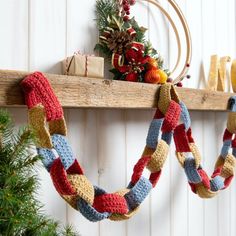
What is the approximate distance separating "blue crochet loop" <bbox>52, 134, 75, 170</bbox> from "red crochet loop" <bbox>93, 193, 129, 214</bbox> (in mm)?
90

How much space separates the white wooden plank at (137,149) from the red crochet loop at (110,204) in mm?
256

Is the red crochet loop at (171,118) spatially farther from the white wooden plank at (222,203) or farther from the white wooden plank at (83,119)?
the white wooden plank at (222,203)

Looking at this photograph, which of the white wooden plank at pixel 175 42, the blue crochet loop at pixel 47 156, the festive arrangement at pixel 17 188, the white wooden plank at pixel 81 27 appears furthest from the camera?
the white wooden plank at pixel 175 42

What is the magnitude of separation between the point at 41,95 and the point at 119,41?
0.28m

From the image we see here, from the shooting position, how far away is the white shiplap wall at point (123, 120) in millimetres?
681

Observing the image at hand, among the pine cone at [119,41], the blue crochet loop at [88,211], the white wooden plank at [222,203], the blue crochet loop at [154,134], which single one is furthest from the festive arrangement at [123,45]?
the white wooden plank at [222,203]

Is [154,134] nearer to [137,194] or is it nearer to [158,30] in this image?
[137,194]

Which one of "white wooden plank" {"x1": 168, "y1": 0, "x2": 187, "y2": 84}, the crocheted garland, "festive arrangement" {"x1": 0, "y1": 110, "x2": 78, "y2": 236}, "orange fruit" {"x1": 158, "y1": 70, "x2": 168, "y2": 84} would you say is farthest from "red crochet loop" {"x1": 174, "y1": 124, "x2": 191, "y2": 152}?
"festive arrangement" {"x1": 0, "y1": 110, "x2": 78, "y2": 236}

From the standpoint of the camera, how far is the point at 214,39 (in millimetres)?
1184

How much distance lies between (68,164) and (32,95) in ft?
0.40

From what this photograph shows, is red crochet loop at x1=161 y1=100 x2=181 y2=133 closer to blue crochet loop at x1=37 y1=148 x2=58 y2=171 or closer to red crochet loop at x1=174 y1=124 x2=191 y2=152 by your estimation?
red crochet loop at x1=174 y1=124 x2=191 y2=152

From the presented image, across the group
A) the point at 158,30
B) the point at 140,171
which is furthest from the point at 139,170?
the point at 158,30

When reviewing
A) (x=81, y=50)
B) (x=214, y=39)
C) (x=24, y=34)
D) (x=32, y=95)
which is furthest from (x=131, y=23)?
(x=214, y=39)

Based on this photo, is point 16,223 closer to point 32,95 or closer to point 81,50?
point 32,95
